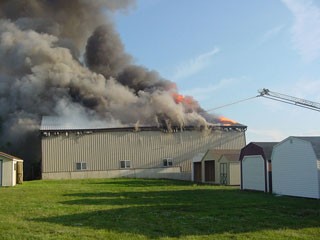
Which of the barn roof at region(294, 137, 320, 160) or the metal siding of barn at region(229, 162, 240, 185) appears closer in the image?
the barn roof at region(294, 137, 320, 160)

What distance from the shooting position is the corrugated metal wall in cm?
4603

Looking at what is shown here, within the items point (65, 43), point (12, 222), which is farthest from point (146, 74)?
point (12, 222)

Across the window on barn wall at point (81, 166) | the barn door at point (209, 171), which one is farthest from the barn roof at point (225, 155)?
the window on barn wall at point (81, 166)

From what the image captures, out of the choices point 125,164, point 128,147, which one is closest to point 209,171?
point 125,164

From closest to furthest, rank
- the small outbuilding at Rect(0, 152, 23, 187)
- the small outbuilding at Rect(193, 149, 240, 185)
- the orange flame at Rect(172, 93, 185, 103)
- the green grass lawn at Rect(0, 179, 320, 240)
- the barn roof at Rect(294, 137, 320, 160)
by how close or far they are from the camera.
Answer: the green grass lawn at Rect(0, 179, 320, 240) < the barn roof at Rect(294, 137, 320, 160) < the small outbuilding at Rect(0, 152, 23, 187) < the small outbuilding at Rect(193, 149, 240, 185) < the orange flame at Rect(172, 93, 185, 103)

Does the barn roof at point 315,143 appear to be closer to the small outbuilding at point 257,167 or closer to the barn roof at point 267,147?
the barn roof at point 267,147

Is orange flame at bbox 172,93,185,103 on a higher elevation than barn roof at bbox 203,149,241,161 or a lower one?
higher

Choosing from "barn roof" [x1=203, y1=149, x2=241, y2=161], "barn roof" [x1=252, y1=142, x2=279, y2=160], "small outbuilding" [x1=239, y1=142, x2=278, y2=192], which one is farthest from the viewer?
"barn roof" [x1=203, y1=149, x2=241, y2=161]

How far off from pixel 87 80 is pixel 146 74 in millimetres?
9488

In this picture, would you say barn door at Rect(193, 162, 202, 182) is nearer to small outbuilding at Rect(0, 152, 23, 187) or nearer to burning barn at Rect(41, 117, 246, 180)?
burning barn at Rect(41, 117, 246, 180)

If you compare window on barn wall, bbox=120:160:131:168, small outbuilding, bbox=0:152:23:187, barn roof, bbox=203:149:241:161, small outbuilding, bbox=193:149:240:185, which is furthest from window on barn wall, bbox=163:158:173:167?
small outbuilding, bbox=0:152:23:187

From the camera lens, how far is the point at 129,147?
47969mm

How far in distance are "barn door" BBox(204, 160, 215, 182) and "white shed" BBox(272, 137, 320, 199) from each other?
12608 millimetres

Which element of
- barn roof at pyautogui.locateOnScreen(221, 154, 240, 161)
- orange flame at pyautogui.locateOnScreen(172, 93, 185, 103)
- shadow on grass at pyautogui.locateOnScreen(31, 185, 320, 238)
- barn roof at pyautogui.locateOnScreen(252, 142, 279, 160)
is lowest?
shadow on grass at pyautogui.locateOnScreen(31, 185, 320, 238)
